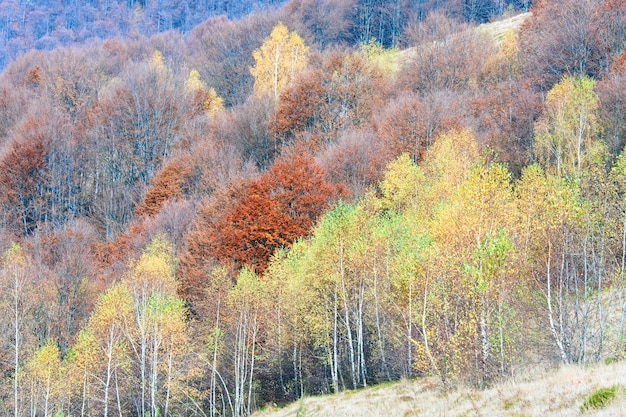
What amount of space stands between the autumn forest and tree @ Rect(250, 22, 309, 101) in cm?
34

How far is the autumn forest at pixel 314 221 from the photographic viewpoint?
25109 mm

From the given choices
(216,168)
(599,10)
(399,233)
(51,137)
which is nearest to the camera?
(399,233)

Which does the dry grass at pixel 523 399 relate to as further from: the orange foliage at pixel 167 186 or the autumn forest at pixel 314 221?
the orange foliage at pixel 167 186

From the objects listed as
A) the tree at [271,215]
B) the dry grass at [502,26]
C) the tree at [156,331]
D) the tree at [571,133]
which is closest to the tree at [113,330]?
the tree at [156,331]

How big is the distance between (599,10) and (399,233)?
4133 centimetres

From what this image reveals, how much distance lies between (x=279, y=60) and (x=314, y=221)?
41.0 meters

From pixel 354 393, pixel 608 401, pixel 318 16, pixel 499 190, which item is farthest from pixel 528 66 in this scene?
pixel 318 16

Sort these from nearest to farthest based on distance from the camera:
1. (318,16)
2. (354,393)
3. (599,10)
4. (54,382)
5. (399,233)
→ 1. (354,393)
2. (399,233)
3. (54,382)
4. (599,10)
5. (318,16)

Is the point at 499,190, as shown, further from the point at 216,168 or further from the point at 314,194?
the point at 216,168

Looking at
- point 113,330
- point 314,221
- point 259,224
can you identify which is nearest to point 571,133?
point 314,221

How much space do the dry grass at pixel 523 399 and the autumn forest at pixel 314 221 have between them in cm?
202

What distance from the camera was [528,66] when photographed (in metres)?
62.2

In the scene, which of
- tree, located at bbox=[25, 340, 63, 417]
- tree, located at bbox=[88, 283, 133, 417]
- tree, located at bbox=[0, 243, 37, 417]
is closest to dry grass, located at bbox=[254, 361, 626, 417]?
tree, located at bbox=[88, 283, 133, 417]

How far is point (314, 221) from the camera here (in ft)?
168
